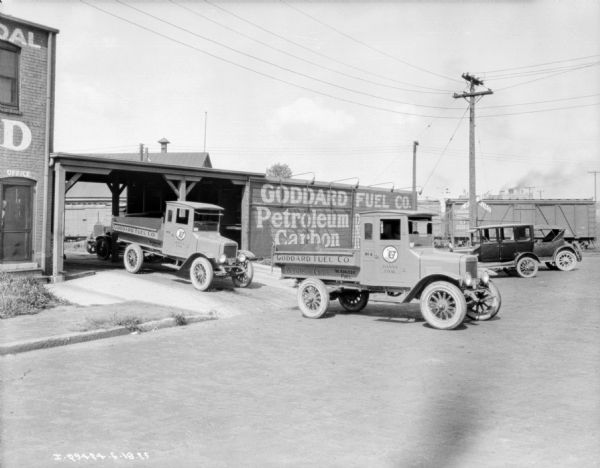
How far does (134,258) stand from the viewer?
55.0 ft

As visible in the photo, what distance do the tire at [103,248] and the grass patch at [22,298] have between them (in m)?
9.60

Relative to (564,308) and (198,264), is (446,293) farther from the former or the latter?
(198,264)

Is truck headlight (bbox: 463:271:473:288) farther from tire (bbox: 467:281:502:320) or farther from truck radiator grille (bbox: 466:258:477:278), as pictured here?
tire (bbox: 467:281:502:320)

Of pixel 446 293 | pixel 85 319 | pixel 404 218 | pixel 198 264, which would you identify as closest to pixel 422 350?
pixel 446 293

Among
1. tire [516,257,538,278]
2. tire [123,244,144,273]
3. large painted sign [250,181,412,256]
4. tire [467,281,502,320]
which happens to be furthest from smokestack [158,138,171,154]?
tire [467,281,502,320]

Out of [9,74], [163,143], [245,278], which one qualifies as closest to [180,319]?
[245,278]

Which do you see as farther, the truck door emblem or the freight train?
the freight train

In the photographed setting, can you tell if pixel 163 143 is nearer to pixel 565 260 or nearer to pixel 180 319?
pixel 565 260

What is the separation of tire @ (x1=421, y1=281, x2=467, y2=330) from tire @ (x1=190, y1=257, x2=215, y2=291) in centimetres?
598

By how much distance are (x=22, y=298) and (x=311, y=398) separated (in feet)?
24.6

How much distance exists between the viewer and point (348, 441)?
→ 451cm

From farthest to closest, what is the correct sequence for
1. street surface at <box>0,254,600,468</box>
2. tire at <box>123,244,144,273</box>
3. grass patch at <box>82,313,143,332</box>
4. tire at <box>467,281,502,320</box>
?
tire at <box>123,244,144,273</box> → tire at <box>467,281,502,320</box> → grass patch at <box>82,313,143,332</box> → street surface at <box>0,254,600,468</box>

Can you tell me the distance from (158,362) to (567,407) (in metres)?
4.77

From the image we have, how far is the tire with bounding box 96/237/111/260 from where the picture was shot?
22422 millimetres
